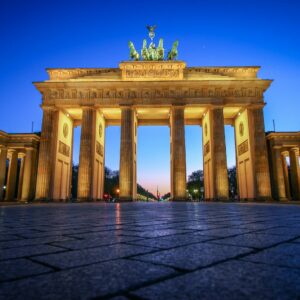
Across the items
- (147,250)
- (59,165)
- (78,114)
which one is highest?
(78,114)

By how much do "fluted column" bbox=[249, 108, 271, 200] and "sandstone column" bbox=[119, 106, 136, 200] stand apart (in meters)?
12.3

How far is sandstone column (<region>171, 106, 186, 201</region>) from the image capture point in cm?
2606

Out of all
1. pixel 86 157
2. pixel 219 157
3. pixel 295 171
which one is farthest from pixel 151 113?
pixel 295 171

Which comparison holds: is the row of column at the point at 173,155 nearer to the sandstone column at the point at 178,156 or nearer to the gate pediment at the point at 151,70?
the sandstone column at the point at 178,156

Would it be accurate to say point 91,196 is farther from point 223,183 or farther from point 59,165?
point 223,183

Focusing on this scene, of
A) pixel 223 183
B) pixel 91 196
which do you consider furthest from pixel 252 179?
pixel 91 196

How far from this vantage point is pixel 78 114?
3188cm

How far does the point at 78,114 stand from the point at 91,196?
413 inches

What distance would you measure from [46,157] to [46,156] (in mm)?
100

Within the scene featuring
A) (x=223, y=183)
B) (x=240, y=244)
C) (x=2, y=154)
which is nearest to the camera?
(x=240, y=244)

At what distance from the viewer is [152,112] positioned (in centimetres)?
3136

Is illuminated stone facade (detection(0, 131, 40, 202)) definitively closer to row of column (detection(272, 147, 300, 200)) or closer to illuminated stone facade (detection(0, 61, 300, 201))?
illuminated stone facade (detection(0, 61, 300, 201))

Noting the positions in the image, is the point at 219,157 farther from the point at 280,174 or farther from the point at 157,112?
the point at 157,112

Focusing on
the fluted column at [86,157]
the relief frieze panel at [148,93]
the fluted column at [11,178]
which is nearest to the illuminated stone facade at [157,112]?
the fluted column at [86,157]
